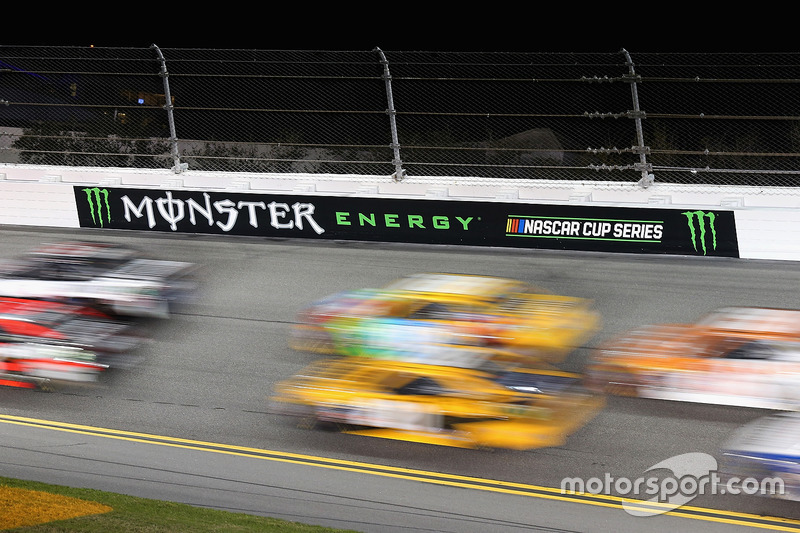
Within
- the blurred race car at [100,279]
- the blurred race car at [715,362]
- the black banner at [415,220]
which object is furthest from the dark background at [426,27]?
the blurred race car at [100,279]

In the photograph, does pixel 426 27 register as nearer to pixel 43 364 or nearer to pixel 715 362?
pixel 43 364

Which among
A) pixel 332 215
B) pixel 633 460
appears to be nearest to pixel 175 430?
pixel 633 460

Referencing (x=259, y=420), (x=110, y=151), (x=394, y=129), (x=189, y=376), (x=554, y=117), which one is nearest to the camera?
(x=259, y=420)

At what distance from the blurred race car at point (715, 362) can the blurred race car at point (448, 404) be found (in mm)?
709

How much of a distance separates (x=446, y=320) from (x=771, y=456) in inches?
152

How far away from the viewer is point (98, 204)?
1711 cm

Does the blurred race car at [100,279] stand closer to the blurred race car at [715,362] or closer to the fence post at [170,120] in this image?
the fence post at [170,120]

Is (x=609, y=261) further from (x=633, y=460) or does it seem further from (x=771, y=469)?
(x=771, y=469)

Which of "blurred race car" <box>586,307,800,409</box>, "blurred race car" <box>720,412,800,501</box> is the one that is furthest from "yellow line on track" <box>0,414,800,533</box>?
"blurred race car" <box>586,307,800,409</box>

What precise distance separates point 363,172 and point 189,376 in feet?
22.3

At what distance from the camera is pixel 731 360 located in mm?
9039

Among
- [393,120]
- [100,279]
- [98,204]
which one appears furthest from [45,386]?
[393,120]

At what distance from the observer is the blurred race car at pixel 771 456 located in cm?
718

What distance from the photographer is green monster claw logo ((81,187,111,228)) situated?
55.9 feet
